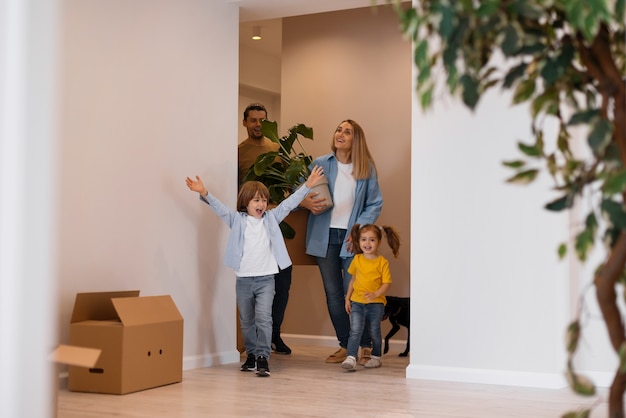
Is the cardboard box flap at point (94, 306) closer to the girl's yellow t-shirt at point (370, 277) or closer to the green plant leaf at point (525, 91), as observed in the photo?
the girl's yellow t-shirt at point (370, 277)

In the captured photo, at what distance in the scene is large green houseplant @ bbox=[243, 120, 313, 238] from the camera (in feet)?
15.2

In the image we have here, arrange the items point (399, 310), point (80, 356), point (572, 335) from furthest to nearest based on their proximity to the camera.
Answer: point (399, 310)
point (80, 356)
point (572, 335)

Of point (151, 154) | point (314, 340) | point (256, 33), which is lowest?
point (314, 340)

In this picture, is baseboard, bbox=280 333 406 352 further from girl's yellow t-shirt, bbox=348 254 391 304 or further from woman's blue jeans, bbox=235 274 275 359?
woman's blue jeans, bbox=235 274 275 359

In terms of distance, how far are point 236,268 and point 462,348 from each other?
118cm

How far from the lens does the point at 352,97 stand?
5.41 metres

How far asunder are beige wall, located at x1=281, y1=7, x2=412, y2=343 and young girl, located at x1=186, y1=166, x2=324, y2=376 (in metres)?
1.22

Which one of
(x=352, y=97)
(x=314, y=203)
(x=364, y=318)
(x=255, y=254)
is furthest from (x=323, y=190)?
(x=352, y=97)

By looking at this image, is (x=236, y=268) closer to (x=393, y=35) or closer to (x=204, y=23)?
(x=204, y=23)

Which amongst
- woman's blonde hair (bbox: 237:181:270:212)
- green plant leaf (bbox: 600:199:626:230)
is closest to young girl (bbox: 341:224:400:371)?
woman's blonde hair (bbox: 237:181:270:212)

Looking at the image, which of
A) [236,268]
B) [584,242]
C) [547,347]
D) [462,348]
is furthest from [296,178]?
[584,242]

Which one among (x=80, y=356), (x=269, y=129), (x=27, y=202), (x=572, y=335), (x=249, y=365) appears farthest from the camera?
(x=269, y=129)

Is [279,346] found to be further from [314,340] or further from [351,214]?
[351,214]

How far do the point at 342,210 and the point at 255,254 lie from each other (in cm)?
66
